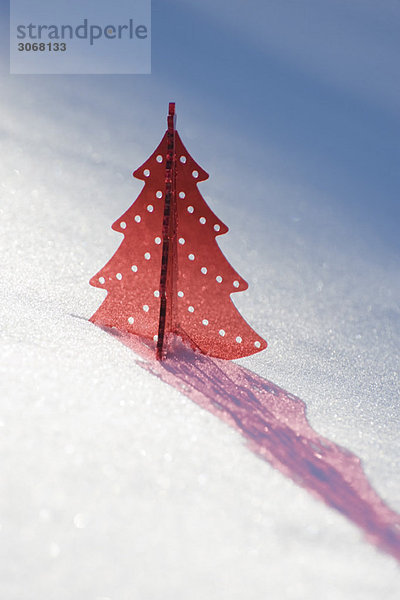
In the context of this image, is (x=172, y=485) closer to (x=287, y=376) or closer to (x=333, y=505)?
(x=333, y=505)

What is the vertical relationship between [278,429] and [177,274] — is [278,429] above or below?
below

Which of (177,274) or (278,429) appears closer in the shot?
(278,429)

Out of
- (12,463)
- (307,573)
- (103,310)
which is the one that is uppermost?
(103,310)

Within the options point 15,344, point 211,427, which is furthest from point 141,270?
point 211,427

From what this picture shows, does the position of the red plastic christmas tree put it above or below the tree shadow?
above

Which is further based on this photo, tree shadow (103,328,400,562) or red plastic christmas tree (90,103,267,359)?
red plastic christmas tree (90,103,267,359)

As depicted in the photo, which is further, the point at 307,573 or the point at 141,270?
the point at 141,270
